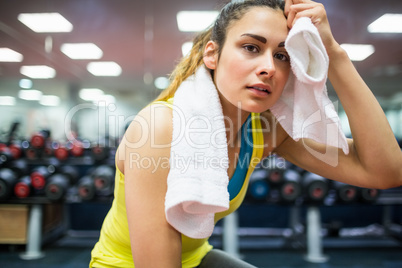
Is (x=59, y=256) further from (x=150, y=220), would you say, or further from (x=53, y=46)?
(x=53, y=46)

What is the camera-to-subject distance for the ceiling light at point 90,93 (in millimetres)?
5550

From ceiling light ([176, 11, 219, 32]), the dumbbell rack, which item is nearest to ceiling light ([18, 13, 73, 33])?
ceiling light ([176, 11, 219, 32])

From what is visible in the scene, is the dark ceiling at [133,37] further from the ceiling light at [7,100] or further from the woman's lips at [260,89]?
the woman's lips at [260,89]

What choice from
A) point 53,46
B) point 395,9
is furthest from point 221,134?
point 53,46

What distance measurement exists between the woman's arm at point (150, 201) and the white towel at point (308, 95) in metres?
0.42

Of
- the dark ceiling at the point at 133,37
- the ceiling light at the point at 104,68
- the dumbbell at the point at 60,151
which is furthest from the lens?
the ceiling light at the point at 104,68

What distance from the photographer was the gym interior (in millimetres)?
2908

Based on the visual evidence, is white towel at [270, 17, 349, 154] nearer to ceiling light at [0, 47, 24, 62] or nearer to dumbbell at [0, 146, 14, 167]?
dumbbell at [0, 146, 14, 167]

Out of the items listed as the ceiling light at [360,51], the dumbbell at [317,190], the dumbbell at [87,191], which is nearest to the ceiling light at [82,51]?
the dumbbell at [87,191]

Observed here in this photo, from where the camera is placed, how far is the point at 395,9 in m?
3.77

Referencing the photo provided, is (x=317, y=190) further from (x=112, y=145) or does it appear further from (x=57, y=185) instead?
(x=57, y=185)

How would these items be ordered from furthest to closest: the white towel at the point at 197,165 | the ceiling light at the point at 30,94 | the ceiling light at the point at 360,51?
the ceiling light at the point at 30,94, the ceiling light at the point at 360,51, the white towel at the point at 197,165

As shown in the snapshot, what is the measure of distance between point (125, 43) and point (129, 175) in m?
4.51

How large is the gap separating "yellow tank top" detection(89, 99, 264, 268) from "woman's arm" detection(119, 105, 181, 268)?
0.41 feet
